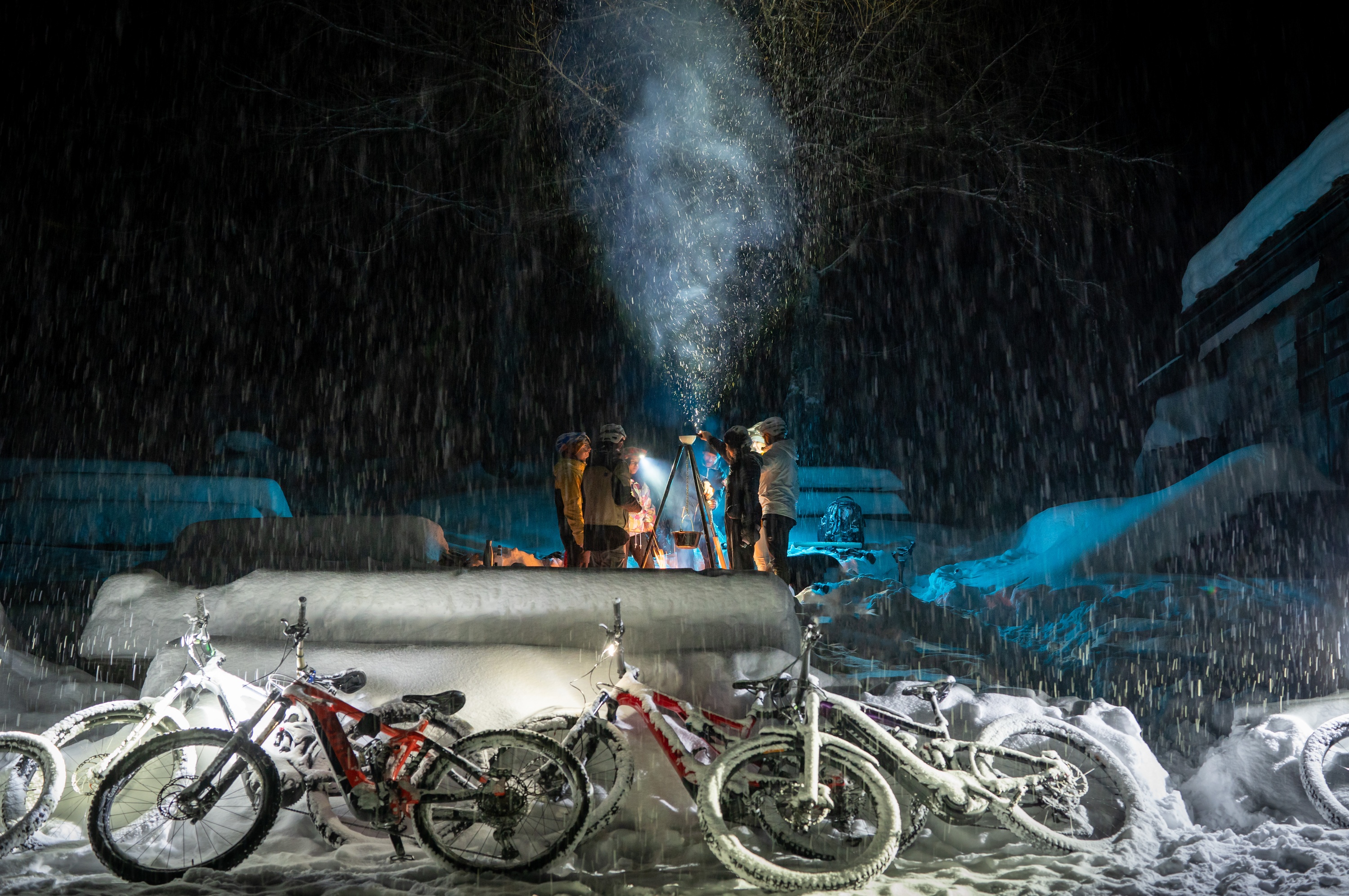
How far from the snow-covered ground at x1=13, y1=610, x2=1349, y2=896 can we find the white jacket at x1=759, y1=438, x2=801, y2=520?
277 cm

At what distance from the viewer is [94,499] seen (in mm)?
10477

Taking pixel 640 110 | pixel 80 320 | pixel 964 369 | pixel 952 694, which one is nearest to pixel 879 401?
pixel 964 369

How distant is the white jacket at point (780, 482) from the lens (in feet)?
21.9

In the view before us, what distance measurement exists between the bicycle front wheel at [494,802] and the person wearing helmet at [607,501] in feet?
10.3

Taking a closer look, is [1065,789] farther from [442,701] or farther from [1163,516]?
[1163,516]

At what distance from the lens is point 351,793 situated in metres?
3.55

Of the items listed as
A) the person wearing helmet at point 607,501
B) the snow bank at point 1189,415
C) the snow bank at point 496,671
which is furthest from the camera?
the snow bank at point 1189,415

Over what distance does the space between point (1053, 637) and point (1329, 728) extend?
3939 mm

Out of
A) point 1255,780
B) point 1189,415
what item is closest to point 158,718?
point 1255,780

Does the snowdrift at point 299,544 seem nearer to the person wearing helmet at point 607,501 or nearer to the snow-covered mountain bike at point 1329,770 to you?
the person wearing helmet at point 607,501

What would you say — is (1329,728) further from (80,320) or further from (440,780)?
(80,320)

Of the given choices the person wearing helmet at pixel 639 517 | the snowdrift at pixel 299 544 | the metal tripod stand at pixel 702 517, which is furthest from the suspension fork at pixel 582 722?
the person wearing helmet at pixel 639 517

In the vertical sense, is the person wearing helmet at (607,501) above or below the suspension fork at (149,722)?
above

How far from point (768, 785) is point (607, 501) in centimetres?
360
